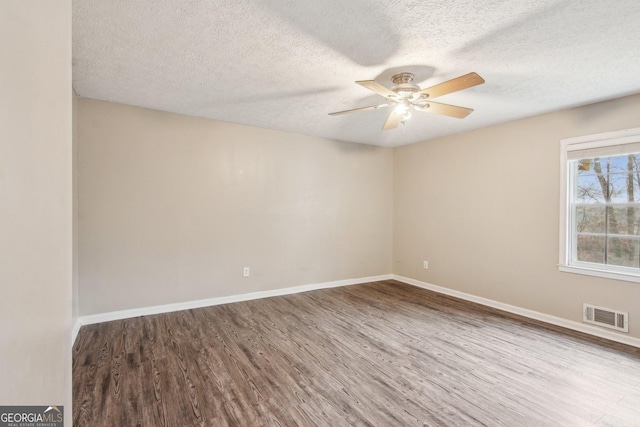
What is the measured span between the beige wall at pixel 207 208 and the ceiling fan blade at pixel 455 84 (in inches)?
102

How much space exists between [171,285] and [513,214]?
15.0ft

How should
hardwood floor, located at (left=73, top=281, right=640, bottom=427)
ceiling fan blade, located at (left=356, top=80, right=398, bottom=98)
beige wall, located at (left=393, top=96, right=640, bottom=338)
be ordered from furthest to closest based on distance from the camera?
beige wall, located at (left=393, top=96, right=640, bottom=338) < ceiling fan blade, located at (left=356, top=80, right=398, bottom=98) < hardwood floor, located at (left=73, top=281, right=640, bottom=427)

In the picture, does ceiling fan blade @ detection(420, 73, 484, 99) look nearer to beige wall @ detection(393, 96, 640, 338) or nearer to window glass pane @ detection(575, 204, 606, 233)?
beige wall @ detection(393, 96, 640, 338)

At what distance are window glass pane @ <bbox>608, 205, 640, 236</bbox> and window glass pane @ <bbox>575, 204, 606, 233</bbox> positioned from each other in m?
0.07

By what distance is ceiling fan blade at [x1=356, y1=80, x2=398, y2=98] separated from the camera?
2.18 meters

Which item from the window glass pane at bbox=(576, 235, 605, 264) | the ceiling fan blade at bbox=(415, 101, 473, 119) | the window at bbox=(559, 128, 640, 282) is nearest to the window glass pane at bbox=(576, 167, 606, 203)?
the window at bbox=(559, 128, 640, 282)

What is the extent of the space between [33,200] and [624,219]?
4568mm

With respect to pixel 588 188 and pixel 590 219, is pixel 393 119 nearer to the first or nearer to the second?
pixel 588 188

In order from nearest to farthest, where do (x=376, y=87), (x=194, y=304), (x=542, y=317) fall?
(x=376, y=87) < (x=542, y=317) < (x=194, y=304)

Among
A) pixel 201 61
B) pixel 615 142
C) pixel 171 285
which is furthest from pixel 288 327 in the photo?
pixel 615 142

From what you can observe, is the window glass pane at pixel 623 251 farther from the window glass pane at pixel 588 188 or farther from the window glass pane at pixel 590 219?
the window glass pane at pixel 588 188

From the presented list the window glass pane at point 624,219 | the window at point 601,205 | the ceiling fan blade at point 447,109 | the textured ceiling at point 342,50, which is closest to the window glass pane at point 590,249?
the window at point 601,205

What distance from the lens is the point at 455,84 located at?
7.23ft

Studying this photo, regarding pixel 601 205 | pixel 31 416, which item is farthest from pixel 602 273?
pixel 31 416
